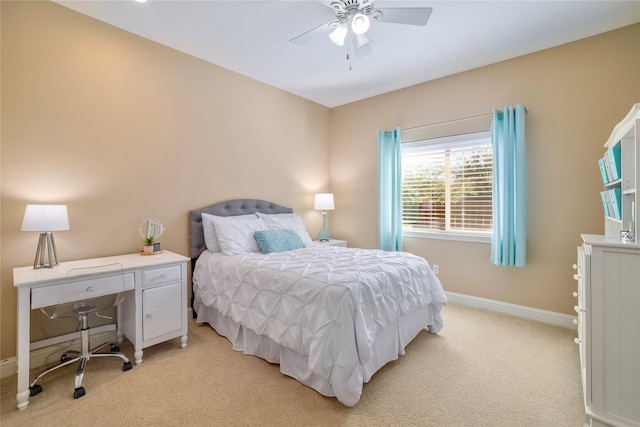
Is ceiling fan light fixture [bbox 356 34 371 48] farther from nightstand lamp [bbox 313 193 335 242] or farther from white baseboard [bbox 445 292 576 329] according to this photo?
white baseboard [bbox 445 292 576 329]

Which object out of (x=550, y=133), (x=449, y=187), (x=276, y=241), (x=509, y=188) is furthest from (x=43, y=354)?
(x=550, y=133)

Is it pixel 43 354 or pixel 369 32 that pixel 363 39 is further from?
pixel 43 354

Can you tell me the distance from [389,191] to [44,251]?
12.2 feet

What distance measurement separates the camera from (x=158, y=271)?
2.32 metres

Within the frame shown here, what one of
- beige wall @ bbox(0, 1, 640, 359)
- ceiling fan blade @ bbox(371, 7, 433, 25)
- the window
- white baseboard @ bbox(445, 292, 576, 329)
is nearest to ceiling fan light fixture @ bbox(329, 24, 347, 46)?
ceiling fan blade @ bbox(371, 7, 433, 25)

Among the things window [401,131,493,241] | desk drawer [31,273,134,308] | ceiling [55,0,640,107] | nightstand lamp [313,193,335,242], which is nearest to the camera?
desk drawer [31,273,134,308]

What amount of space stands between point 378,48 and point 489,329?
309 centimetres

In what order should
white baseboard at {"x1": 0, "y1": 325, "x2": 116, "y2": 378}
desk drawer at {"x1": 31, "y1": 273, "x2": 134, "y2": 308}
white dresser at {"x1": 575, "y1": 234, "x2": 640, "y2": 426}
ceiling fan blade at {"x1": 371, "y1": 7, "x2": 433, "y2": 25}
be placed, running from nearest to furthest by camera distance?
white dresser at {"x1": 575, "y1": 234, "x2": 640, "y2": 426} < desk drawer at {"x1": 31, "y1": 273, "x2": 134, "y2": 308} < ceiling fan blade at {"x1": 371, "y1": 7, "x2": 433, "y2": 25} < white baseboard at {"x1": 0, "y1": 325, "x2": 116, "y2": 378}

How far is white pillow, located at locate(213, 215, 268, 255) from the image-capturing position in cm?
291

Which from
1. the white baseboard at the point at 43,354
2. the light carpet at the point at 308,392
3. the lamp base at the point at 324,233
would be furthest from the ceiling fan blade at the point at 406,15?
the white baseboard at the point at 43,354

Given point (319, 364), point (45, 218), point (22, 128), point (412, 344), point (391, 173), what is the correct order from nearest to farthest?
1. point (319, 364)
2. point (45, 218)
3. point (22, 128)
4. point (412, 344)
5. point (391, 173)

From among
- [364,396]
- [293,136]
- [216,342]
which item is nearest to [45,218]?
[216,342]

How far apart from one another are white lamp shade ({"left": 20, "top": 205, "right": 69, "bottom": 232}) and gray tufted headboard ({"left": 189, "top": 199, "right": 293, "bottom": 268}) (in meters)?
1.14

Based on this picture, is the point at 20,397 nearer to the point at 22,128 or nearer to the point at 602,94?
the point at 22,128
